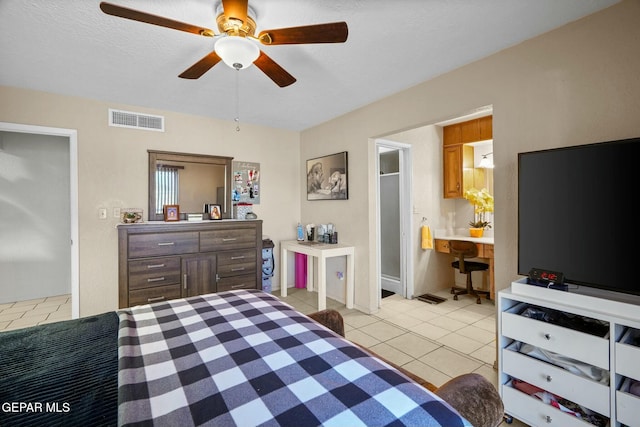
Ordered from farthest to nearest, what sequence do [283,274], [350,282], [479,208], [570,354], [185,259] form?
[283,274] < [479,208] < [350,282] < [185,259] < [570,354]

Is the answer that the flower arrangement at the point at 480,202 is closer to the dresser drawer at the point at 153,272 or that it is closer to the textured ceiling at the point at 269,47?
the textured ceiling at the point at 269,47

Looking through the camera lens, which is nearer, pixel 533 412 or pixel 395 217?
pixel 533 412

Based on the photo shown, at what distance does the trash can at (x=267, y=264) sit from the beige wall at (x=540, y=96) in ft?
7.08

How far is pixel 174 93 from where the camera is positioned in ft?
9.83

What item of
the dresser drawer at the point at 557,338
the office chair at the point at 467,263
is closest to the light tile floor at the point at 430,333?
the office chair at the point at 467,263

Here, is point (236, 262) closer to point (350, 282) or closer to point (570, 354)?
point (350, 282)

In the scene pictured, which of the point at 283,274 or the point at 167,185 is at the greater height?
the point at 167,185

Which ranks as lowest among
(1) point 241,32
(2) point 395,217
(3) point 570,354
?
(3) point 570,354

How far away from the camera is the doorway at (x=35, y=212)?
3803 millimetres

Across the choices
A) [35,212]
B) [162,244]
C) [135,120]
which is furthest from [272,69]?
[35,212]

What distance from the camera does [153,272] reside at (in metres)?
3.03

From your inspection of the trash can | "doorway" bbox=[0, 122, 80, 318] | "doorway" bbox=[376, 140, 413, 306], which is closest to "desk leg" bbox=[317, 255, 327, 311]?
"doorway" bbox=[376, 140, 413, 306]

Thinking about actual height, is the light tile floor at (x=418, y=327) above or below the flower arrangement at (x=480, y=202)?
below

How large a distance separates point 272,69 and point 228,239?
2.16 metres
